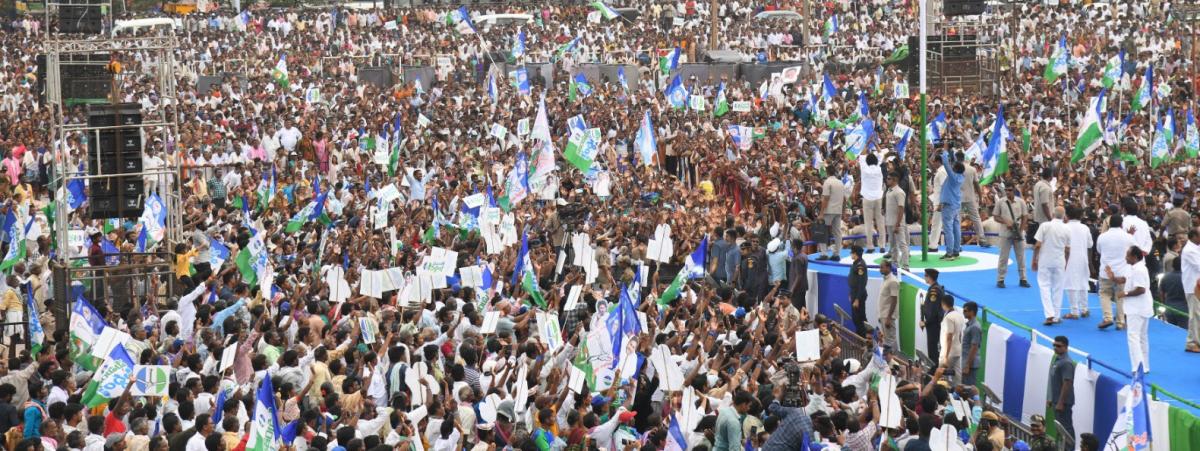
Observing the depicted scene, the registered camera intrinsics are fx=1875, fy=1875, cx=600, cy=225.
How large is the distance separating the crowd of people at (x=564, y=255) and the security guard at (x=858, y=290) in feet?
0.14

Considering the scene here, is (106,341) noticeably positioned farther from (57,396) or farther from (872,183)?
(872,183)

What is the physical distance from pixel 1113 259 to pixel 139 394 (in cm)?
793

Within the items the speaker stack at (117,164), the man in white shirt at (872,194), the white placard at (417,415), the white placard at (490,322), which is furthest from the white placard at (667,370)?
the speaker stack at (117,164)

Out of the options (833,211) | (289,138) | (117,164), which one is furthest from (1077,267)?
(289,138)

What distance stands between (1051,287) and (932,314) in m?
1.15

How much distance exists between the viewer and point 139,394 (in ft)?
42.1

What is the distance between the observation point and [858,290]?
1861cm

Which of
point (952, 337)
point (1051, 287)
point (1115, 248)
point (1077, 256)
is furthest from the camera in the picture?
point (1051, 287)

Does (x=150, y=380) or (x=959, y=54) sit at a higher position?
(x=959, y=54)

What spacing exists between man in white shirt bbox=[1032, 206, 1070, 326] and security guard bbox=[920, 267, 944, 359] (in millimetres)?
956

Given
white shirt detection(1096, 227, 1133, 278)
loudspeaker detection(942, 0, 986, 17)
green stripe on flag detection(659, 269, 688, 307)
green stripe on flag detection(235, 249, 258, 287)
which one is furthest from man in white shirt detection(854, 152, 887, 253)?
loudspeaker detection(942, 0, 986, 17)

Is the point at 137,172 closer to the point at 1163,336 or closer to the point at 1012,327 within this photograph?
the point at 1012,327

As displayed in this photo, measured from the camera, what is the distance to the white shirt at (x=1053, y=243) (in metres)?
16.7

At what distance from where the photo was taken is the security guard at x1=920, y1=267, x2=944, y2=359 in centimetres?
1669
